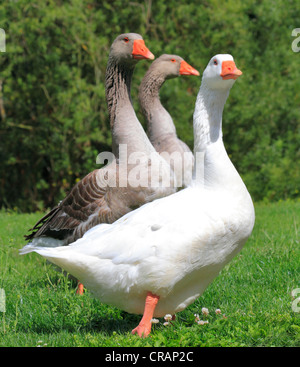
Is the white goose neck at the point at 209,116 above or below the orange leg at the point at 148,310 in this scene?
above

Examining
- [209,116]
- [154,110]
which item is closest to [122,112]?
[154,110]

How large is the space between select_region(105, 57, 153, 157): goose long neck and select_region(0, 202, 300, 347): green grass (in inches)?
63.5

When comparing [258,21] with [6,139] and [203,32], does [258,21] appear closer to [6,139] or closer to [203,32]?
[203,32]

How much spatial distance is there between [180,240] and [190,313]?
3.96ft

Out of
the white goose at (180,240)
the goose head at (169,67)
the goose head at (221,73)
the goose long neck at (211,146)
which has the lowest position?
the white goose at (180,240)

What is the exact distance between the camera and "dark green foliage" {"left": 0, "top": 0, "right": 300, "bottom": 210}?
44.9 ft

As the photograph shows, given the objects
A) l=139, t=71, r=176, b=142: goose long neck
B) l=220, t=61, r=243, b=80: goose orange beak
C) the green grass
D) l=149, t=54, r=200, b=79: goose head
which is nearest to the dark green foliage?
l=149, t=54, r=200, b=79: goose head

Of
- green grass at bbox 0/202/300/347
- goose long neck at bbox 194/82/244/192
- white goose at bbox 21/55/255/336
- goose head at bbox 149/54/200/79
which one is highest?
goose head at bbox 149/54/200/79

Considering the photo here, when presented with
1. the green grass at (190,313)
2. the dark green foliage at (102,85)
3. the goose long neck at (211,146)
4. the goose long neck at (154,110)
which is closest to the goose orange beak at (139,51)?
the goose long neck at (154,110)

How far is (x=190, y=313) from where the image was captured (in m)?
4.63

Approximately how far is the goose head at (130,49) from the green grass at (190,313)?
2537 mm

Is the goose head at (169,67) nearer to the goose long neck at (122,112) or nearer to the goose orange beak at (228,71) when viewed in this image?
the goose long neck at (122,112)

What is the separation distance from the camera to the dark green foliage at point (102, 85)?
1369 cm

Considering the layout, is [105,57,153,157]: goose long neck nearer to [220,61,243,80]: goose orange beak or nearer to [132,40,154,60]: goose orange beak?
[132,40,154,60]: goose orange beak
